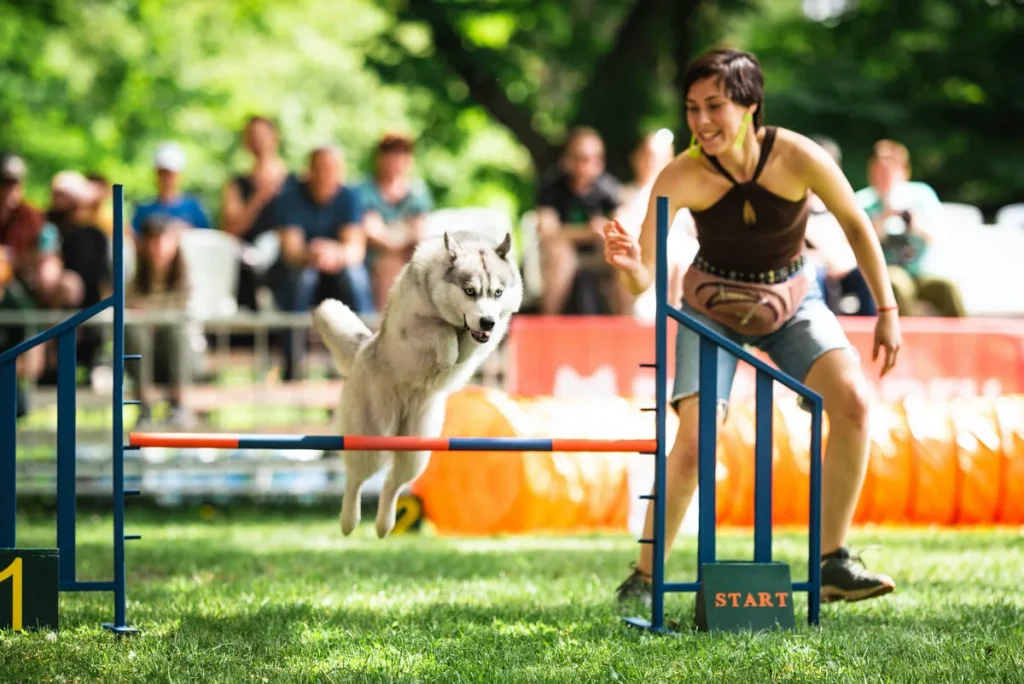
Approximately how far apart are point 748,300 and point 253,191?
7.01 m

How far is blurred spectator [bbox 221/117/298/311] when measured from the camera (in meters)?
11.2

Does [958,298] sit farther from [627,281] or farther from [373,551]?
[627,281]

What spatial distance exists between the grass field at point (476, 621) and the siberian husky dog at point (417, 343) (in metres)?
0.65

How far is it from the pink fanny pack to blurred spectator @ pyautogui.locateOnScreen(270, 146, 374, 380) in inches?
192

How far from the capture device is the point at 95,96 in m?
25.3

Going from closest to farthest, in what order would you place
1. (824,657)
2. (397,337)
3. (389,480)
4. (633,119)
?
(824,657) → (397,337) → (389,480) → (633,119)

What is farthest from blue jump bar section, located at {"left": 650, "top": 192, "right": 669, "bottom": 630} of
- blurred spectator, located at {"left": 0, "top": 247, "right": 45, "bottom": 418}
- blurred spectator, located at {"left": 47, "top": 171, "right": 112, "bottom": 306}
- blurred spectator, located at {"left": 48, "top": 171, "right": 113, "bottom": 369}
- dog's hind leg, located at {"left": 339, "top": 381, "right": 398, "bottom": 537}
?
blurred spectator, located at {"left": 47, "top": 171, "right": 112, "bottom": 306}

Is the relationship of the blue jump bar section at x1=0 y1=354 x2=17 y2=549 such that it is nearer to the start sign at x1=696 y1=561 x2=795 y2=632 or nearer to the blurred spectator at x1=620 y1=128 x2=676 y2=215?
the start sign at x1=696 y1=561 x2=795 y2=632

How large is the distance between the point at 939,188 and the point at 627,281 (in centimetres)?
1377

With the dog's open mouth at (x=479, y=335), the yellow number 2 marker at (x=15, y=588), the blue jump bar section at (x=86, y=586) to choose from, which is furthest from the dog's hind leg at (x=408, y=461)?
the yellow number 2 marker at (x=15, y=588)

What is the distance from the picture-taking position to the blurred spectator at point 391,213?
10664 mm

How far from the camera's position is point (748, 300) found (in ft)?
18.0

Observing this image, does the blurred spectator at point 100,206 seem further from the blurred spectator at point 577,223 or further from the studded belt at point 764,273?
the studded belt at point 764,273

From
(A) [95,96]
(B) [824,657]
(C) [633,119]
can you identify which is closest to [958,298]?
(C) [633,119]
